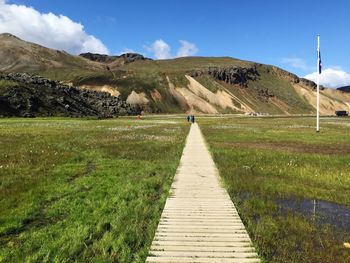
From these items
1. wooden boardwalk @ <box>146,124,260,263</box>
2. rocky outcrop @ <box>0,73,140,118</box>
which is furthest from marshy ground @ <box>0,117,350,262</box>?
rocky outcrop @ <box>0,73,140,118</box>

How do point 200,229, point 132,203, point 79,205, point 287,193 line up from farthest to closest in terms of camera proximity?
1. point 287,193
2. point 132,203
3. point 79,205
4. point 200,229

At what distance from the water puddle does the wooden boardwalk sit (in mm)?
2199

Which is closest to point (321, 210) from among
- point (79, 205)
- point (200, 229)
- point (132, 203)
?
point (200, 229)

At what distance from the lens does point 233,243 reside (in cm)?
951

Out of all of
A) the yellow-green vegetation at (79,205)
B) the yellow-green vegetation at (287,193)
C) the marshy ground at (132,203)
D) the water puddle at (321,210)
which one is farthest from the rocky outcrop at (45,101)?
the water puddle at (321,210)

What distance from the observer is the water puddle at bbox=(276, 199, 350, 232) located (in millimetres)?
11883

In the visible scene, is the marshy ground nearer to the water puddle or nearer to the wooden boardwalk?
the water puddle

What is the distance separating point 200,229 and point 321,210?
16.5 feet

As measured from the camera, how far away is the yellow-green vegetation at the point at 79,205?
8977 mm

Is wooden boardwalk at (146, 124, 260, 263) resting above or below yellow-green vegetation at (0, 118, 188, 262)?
below

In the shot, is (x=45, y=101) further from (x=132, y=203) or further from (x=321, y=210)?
(x=321, y=210)

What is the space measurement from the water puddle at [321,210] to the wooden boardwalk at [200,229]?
7.21ft

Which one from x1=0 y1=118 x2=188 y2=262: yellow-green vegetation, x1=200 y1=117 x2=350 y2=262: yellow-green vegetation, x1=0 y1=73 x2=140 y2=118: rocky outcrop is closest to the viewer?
x1=0 y1=118 x2=188 y2=262: yellow-green vegetation

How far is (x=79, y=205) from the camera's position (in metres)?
12.7
